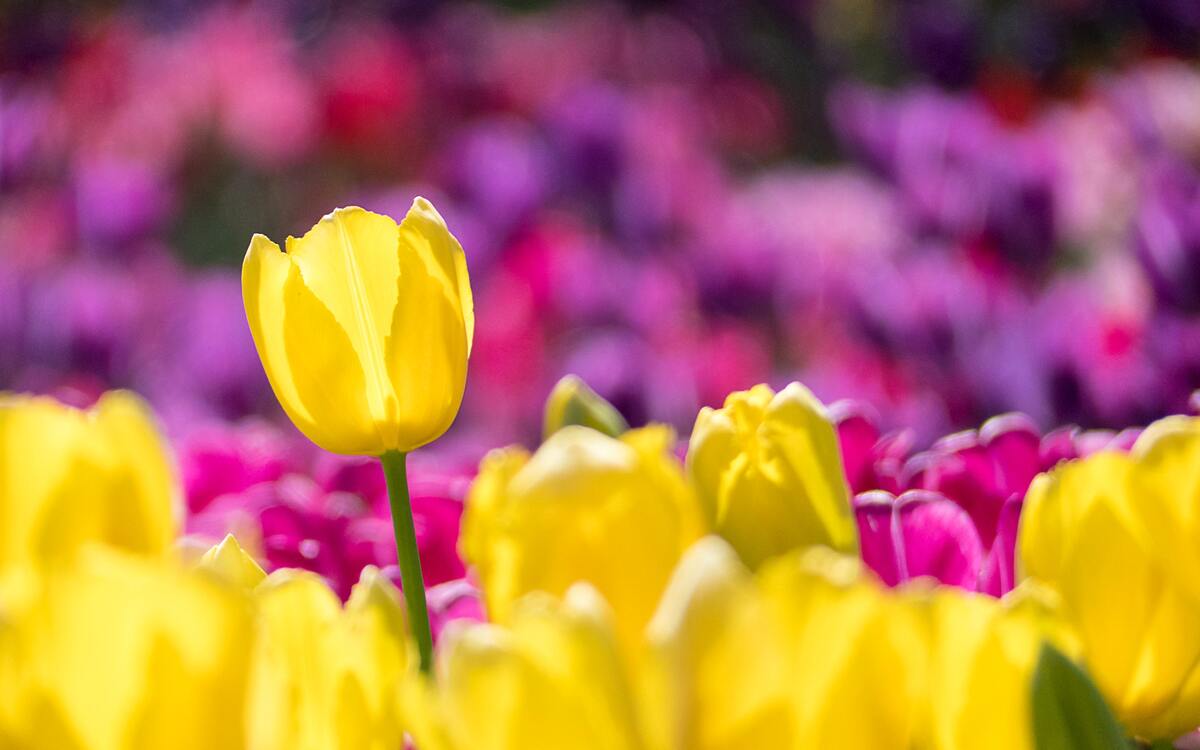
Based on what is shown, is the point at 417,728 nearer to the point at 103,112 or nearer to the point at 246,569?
the point at 246,569

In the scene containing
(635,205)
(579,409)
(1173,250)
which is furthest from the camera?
(635,205)

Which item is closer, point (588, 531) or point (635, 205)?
point (588, 531)

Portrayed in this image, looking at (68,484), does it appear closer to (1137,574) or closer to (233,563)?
(233,563)

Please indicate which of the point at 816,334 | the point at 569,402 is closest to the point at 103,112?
the point at 816,334

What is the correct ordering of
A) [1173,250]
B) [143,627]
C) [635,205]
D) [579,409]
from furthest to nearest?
[635,205]
[1173,250]
[579,409]
[143,627]

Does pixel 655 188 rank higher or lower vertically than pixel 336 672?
higher

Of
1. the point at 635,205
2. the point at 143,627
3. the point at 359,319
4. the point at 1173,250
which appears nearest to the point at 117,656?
the point at 143,627

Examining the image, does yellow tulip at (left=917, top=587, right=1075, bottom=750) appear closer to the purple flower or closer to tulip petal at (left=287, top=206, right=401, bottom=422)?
tulip petal at (left=287, top=206, right=401, bottom=422)

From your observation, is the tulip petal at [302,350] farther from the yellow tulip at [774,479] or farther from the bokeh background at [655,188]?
the bokeh background at [655,188]
